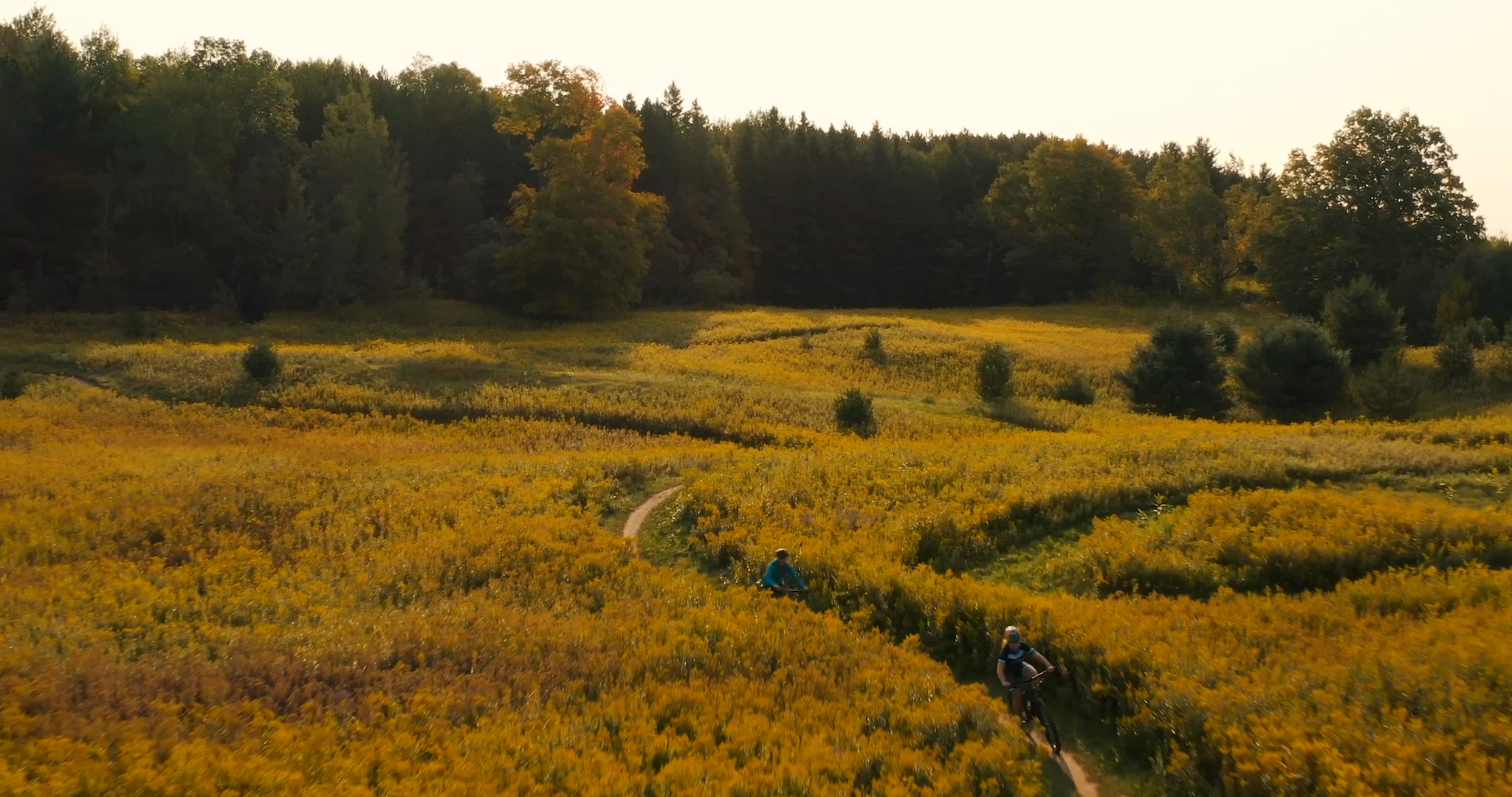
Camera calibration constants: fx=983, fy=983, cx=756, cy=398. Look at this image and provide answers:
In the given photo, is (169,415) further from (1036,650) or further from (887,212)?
(887,212)

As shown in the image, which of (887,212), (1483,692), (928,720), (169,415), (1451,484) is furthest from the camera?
(887,212)

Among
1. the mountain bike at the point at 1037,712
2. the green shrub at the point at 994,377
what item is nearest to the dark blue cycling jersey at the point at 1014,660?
the mountain bike at the point at 1037,712

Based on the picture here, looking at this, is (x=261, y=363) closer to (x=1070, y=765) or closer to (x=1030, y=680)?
(x=1030, y=680)

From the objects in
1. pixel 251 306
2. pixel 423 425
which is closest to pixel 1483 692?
pixel 423 425

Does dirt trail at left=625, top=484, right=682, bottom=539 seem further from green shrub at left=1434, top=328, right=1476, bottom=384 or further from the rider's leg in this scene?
green shrub at left=1434, top=328, right=1476, bottom=384

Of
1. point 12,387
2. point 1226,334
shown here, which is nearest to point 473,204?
point 12,387
